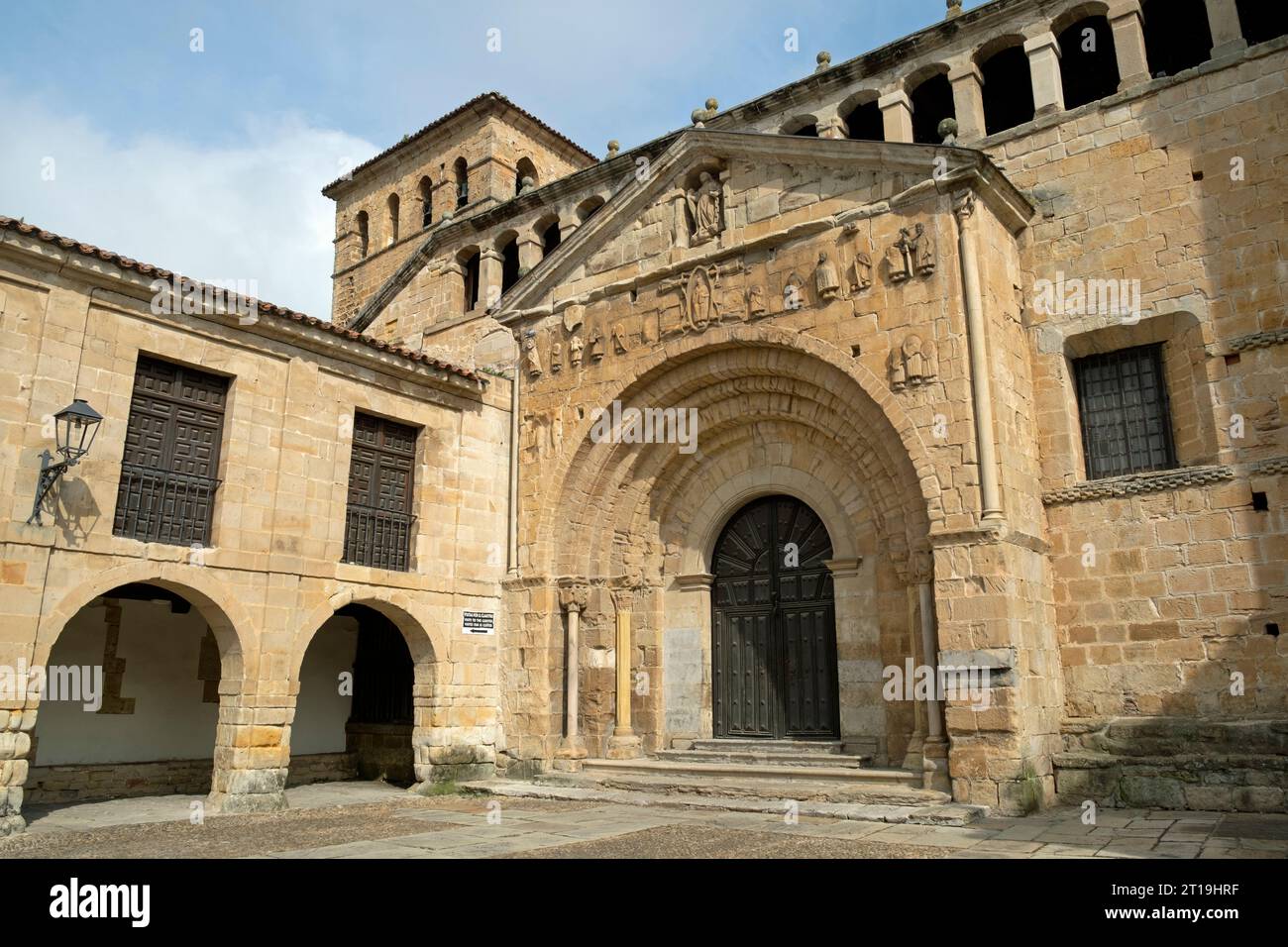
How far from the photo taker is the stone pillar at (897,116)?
1420cm

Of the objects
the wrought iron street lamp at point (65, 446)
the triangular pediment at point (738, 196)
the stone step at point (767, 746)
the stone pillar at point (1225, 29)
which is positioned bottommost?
the stone step at point (767, 746)

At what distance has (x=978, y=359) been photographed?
10.7 m

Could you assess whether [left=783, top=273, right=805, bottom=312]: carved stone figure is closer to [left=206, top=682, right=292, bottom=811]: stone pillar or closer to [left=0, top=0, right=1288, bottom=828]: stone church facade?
[left=0, top=0, right=1288, bottom=828]: stone church facade

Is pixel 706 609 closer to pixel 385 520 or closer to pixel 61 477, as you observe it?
pixel 385 520

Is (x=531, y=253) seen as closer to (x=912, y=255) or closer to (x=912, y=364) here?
(x=912, y=255)

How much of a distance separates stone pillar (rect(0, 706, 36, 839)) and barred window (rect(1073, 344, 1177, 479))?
39.4 ft

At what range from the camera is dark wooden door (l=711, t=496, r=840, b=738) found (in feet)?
41.9

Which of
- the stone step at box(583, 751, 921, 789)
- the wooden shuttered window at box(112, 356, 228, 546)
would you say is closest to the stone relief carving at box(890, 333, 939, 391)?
the stone step at box(583, 751, 921, 789)

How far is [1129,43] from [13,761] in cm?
1528

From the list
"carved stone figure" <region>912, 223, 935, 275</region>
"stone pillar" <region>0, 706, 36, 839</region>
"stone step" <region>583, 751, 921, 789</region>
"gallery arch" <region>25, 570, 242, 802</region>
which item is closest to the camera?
"stone pillar" <region>0, 706, 36, 839</region>

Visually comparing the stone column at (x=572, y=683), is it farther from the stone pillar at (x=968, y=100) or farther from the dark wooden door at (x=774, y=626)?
the stone pillar at (x=968, y=100)

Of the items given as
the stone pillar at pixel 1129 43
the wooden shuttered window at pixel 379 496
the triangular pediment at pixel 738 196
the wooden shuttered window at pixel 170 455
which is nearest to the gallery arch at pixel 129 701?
the wooden shuttered window at pixel 170 455

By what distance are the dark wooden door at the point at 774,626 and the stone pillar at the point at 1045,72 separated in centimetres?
628

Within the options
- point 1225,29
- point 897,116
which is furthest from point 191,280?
point 1225,29
